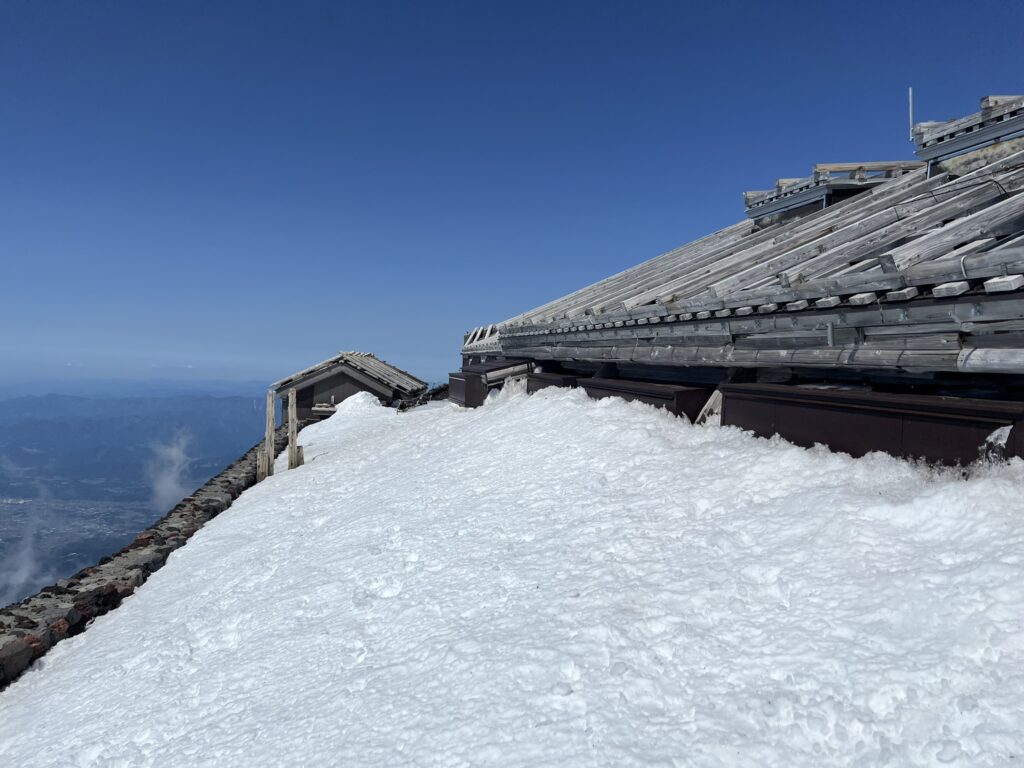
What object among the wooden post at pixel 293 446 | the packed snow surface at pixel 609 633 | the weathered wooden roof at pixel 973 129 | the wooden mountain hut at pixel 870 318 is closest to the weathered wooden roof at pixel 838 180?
the wooden mountain hut at pixel 870 318

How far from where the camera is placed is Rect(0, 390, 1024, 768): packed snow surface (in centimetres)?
321

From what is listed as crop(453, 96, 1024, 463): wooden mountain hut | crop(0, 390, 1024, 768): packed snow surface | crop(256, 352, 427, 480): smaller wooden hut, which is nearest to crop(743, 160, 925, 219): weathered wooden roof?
crop(453, 96, 1024, 463): wooden mountain hut

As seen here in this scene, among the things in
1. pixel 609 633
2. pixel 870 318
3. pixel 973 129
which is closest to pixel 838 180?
pixel 973 129

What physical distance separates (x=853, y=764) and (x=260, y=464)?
14929 millimetres

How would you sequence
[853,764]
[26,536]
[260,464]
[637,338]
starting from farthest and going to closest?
[26,536], [260,464], [637,338], [853,764]

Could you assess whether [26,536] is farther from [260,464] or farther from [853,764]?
[853,764]

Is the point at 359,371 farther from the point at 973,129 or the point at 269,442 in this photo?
the point at 973,129

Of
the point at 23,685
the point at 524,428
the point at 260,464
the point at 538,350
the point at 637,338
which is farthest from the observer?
the point at 260,464

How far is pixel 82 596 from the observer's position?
8398mm

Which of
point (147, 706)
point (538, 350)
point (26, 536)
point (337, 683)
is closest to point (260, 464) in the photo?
point (538, 350)

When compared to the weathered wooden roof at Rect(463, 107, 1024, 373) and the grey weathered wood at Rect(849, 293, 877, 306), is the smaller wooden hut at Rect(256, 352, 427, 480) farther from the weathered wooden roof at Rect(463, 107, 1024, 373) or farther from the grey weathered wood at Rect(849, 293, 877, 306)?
the grey weathered wood at Rect(849, 293, 877, 306)

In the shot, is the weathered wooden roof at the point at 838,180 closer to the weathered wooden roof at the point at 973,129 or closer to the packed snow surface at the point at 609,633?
the weathered wooden roof at the point at 973,129

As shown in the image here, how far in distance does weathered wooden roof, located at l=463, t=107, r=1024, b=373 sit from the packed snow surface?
92cm

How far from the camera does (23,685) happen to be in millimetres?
6707
